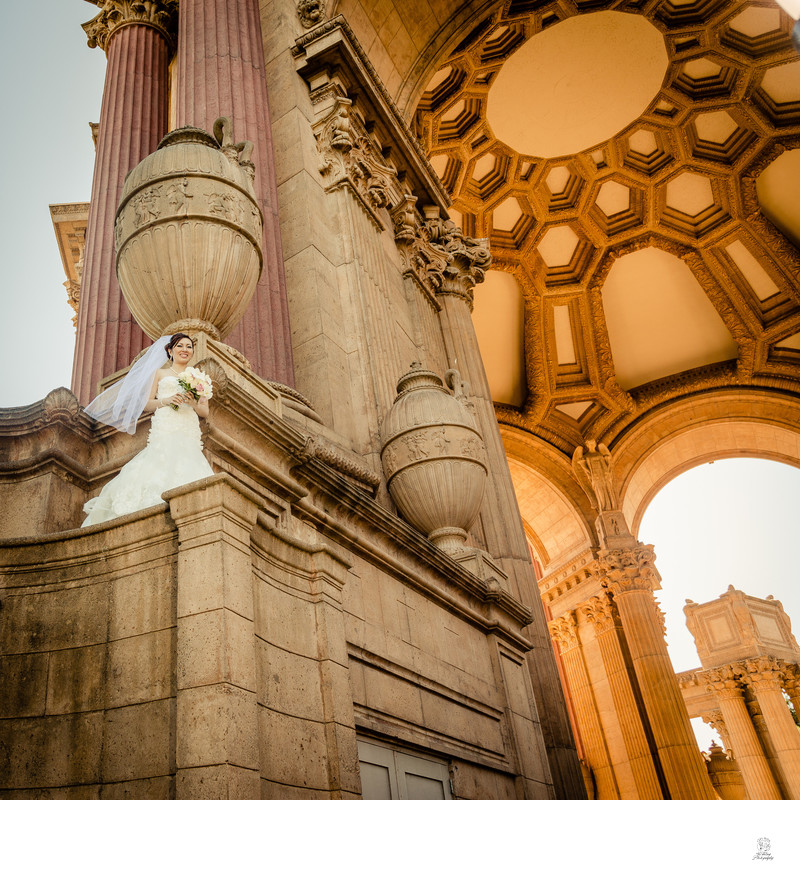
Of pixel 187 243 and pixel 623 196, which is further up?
pixel 623 196

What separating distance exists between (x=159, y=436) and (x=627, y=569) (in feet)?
55.3

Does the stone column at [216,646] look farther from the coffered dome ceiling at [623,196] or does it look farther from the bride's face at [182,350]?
the coffered dome ceiling at [623,196]

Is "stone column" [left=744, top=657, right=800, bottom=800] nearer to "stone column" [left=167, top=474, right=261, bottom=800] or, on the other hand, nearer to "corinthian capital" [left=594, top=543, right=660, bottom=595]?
A: "corinthian capital" [left=594, top=543, right=660, bottom=595]

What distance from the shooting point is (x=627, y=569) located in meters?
19.1

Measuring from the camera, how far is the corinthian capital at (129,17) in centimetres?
966

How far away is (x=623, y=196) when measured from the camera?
21016mm

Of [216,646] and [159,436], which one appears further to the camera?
[159,436]

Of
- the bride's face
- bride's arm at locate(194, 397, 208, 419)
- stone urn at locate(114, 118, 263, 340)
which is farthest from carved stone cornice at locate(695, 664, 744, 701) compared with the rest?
bride's arm at locate(194, 397, 208, 419)

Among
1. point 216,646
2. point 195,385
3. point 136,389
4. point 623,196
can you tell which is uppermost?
point 623,196

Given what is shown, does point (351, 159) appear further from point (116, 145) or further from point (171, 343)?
point (171, 343)

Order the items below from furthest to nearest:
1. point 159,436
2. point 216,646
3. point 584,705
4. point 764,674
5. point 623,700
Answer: point 764,674
point 584,705
point 623,700
point 159,436
point 216,646

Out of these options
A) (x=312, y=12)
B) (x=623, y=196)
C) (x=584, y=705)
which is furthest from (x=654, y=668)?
(x=312, y=12)

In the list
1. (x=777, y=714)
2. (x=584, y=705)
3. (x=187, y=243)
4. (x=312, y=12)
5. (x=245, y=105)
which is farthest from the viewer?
(x=777, y=714)
